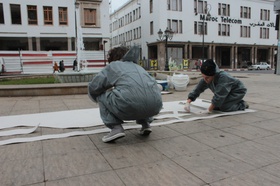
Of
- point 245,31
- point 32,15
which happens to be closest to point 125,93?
point 32,15

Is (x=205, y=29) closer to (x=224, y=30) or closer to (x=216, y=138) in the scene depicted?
(x=224, y=30)

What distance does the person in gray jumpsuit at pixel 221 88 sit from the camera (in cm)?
505

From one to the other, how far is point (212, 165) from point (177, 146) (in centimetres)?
69

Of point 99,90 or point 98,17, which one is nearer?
point 99,90

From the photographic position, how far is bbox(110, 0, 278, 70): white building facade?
38688 mm

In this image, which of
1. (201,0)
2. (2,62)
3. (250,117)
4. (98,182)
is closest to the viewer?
(98,182)

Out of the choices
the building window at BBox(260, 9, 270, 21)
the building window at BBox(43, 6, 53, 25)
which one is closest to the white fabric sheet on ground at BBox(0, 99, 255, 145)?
the building window at BBox(43, 6, 53, 25)

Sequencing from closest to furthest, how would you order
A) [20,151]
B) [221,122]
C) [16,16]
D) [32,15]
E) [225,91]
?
[20,151], [221,122], [225,91], [32,15], [16,16]

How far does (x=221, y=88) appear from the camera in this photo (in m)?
5.02

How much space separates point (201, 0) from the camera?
40.7 metres

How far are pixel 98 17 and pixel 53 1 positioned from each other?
5.59 metres

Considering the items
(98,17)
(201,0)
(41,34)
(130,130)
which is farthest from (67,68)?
(130,130)

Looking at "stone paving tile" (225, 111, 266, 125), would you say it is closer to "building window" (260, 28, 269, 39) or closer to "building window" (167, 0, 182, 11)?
"building window" (167, 0, 182, 11)

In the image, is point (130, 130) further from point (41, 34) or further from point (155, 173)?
point (41, 34)
